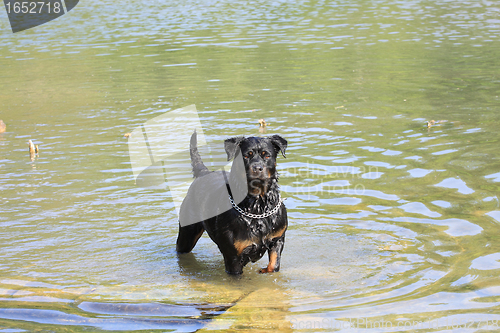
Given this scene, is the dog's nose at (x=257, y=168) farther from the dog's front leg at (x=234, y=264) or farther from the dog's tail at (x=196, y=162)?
the dog's tail at (x=196, y=162)

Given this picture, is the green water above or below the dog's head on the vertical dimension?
below

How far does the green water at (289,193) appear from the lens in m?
5.70

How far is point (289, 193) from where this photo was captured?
29.6ft

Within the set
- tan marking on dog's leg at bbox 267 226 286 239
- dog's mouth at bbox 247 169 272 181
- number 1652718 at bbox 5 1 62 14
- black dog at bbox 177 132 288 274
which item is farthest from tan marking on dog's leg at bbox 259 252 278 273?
number 1652718 at bbox 5 1 62 14

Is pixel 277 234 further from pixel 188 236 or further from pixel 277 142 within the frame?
pixel 188 236

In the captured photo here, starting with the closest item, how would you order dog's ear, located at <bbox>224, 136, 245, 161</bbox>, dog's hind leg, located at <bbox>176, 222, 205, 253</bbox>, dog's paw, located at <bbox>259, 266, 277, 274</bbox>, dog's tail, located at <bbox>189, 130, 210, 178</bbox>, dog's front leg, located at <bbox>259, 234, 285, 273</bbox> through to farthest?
dog's ear, located at <bbox>224, 136, 245, 161</bbox>
dog's front leg, located at <bbox>259, 234, 285, 273</bbox>
dog's paw, located at <bbox>259, 266, 277, 274</bbox>
dog's hind leg, located at <bbox>176, 222, 205, 253</bbox>
dog's tail, located at <bbox>189, 130, 210, 178</bbox>

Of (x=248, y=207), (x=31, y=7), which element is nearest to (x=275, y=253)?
(x=248, y=207)

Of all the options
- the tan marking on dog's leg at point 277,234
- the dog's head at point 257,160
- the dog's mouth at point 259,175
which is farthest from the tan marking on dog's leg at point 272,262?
the dog's mouth at point 259,175

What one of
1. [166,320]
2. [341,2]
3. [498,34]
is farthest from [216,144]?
[341,2]

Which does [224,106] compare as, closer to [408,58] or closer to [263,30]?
[408,58]

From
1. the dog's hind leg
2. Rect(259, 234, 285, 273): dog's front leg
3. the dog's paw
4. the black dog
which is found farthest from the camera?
the dog's hind leg

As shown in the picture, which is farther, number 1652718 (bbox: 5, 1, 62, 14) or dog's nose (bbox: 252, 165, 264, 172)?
number 1652718 (bbox: 5, 1, 62, 14)

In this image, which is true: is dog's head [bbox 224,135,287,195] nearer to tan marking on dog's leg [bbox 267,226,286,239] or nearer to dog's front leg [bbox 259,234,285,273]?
tan marking on dog's leg [bbox 267,226,286,239]

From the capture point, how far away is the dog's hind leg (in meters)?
6.94
